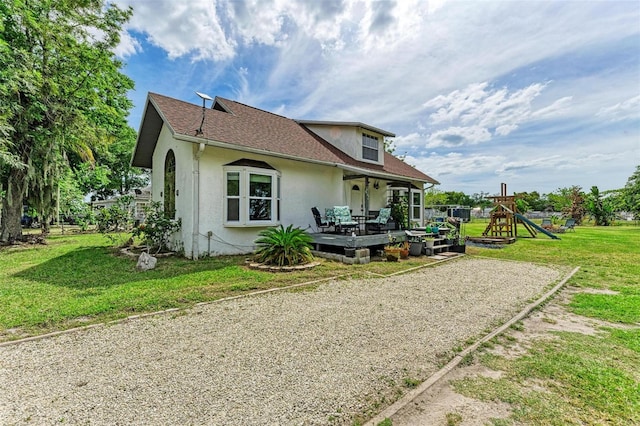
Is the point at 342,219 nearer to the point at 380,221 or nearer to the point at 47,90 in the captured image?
the point at 380,221

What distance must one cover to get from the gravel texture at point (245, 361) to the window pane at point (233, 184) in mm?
4967

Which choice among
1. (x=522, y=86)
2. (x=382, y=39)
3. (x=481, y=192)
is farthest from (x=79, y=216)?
(x=481, y=192)

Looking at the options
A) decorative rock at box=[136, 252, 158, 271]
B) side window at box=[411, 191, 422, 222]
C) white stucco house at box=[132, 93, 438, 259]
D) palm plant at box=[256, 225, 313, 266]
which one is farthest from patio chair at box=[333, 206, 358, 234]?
side window at box=[411, 191, 422, 222]

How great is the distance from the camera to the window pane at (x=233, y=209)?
9508 millimetres

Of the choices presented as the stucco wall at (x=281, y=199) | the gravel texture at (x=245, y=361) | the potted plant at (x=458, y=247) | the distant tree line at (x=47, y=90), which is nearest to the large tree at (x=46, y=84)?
the distant tree line at (x=47, y=90)

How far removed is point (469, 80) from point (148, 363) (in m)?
16.0

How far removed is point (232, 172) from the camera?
948cm

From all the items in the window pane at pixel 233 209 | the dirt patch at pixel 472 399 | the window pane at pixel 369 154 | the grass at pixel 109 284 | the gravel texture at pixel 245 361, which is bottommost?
the dirt patch at pixel 472 399

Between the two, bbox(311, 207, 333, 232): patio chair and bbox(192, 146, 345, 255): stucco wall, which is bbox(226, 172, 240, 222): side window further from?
bbox(311, 207, 333, 232): patio chair

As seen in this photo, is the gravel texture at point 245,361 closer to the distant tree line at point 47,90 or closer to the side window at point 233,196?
the side window at point 233,196

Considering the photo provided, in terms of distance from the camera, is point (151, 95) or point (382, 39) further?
point (382, 39)

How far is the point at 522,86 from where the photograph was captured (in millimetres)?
13812

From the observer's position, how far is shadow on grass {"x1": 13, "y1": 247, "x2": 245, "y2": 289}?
21.5 ft

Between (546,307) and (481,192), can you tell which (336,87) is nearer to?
(546,307)
